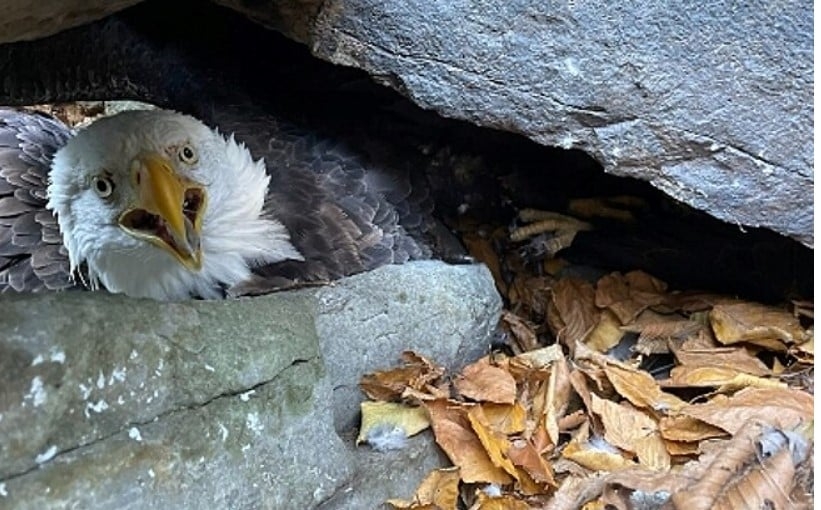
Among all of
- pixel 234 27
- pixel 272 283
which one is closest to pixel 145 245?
pixel 272 283

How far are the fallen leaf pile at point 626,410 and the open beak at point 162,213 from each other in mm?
355

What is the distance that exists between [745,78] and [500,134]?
65cm

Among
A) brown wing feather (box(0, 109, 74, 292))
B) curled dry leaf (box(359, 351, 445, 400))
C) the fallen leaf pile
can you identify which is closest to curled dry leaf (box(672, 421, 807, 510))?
the fallen leaf pile

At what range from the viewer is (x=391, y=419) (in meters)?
1.60

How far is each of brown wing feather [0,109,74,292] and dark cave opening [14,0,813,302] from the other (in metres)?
0.33

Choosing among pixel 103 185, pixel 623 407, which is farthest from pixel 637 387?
pixel 103 185

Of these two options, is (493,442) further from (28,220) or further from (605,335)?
(28,220)

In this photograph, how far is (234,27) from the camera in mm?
2248

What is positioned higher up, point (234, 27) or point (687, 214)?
point (687, 214)

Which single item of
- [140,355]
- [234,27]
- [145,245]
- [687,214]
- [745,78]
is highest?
[745,78]

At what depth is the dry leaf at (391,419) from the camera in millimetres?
1585

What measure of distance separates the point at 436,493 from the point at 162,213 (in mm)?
599

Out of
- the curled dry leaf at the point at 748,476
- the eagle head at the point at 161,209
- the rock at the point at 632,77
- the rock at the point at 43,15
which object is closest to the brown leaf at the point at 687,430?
the curled dry leaf at the point at 748,476

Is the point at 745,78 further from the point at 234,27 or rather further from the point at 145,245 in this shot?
the point at 234,27
